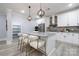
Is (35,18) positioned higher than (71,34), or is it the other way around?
(35,18)

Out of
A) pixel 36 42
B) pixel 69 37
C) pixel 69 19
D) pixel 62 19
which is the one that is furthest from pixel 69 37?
pixel 36 42

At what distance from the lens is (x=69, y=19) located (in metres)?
4.39

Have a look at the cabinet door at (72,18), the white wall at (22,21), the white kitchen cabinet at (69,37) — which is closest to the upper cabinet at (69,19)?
the cabinet door at (72,18)

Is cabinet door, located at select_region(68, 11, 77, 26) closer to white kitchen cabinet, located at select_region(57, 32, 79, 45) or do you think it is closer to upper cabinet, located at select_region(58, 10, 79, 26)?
upper cabinet, located at select_region(58, 10, 79, 26)

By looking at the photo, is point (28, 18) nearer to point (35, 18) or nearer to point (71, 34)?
point (35, 18)

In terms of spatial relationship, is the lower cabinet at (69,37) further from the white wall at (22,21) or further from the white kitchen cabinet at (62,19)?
the white wall at (22,21)

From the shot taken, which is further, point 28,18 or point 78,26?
point 78,26

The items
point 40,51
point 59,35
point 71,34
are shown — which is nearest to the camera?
point 40,51

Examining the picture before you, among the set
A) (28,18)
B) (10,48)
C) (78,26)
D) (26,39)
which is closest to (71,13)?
(78,26)

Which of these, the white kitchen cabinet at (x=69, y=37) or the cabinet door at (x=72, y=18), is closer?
the white kitchen cabinet at (x=69, y=37)

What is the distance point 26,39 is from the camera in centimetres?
301

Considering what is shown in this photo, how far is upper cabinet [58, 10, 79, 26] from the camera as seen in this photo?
4059mm

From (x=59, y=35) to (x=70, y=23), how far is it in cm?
97

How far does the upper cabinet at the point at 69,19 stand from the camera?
406cm
